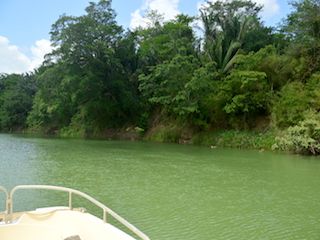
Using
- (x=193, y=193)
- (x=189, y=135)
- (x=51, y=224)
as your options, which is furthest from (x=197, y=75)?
(x=51, y=224)

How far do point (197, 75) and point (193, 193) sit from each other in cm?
1425

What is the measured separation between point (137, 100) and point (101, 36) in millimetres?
6639

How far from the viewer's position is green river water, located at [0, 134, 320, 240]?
506 centimetres

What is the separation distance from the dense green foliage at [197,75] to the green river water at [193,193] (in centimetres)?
678

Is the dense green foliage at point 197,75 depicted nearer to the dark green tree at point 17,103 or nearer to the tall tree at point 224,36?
the tall tree at point 224,36

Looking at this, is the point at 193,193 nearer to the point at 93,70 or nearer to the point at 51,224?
the point at 51,224

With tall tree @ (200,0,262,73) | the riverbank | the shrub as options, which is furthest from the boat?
tall tree @ (200,0,262,73)

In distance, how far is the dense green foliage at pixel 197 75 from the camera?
59.5ft

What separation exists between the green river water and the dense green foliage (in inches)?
267

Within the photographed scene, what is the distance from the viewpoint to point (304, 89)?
18016 millimetres

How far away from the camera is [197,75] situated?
67.8 feet

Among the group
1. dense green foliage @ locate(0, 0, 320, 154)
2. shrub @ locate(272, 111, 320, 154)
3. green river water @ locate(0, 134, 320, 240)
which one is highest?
dense green foliage @ locate(0, 0, 320, 154)

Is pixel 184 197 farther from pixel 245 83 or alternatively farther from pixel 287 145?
pixel 245 83

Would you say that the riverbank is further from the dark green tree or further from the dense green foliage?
the dark green tree
